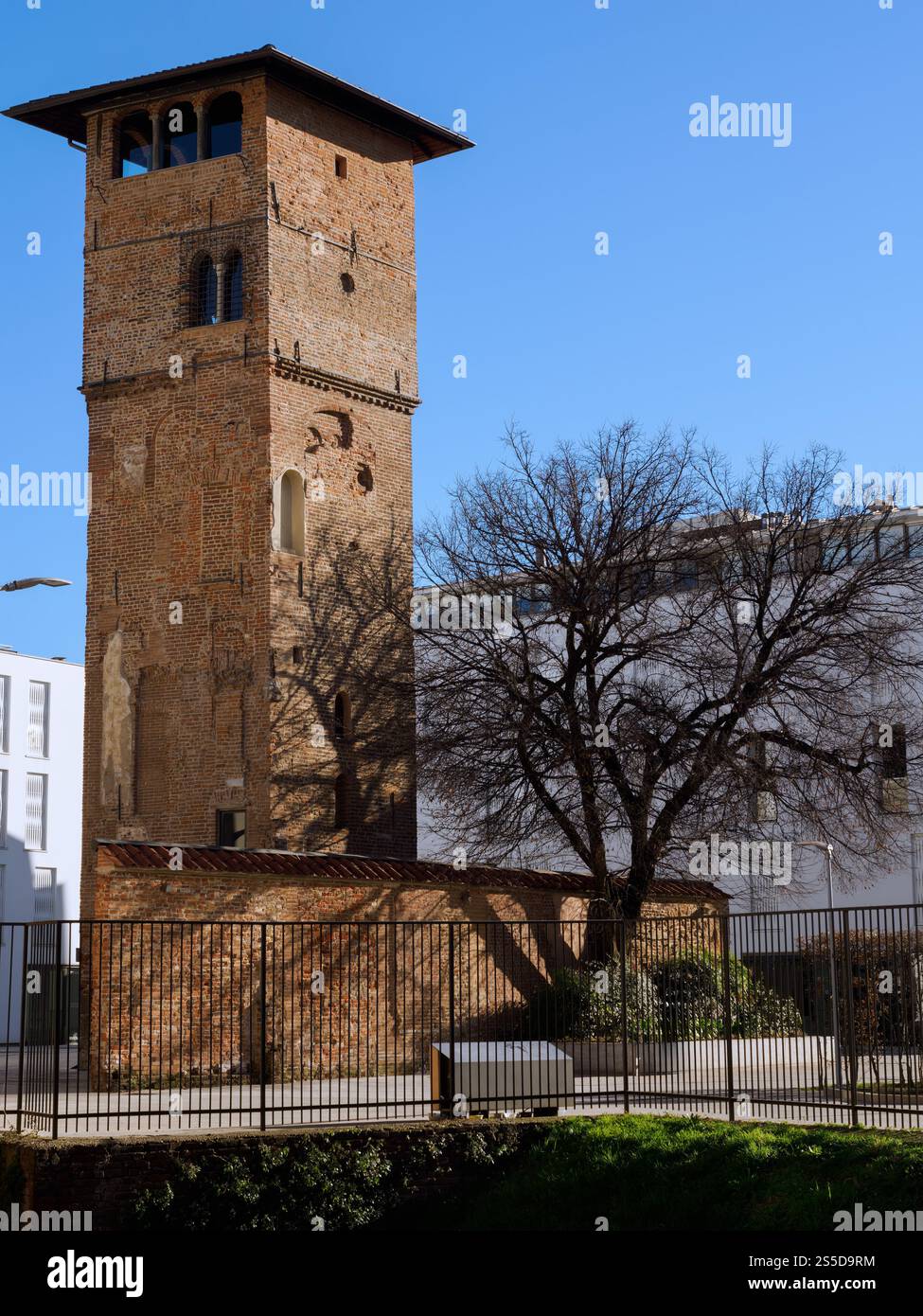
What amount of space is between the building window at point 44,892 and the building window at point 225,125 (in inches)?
1259

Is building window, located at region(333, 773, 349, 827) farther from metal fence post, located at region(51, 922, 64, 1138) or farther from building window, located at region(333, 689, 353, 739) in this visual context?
metal fence post, located at region(51, 922, 64, 1138)

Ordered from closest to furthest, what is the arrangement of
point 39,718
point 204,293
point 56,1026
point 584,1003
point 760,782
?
point 56,1026, point 584,1003, point 760,782, point 204,293, point 39,718

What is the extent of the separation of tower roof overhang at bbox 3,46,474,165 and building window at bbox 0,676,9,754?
27.0 metres

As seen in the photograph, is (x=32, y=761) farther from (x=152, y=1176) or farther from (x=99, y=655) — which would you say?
(x=152, y=1176)

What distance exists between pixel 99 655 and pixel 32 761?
2736cm

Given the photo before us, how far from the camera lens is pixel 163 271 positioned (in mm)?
34031

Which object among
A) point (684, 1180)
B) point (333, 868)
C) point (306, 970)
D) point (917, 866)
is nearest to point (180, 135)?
point (333, 868)

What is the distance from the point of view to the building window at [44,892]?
2345 inches

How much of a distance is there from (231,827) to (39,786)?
96.8 feet

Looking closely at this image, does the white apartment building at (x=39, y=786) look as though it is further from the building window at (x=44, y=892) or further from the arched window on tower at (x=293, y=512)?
the arched window on tower at (x=293, y=512)

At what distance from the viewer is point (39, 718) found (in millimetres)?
60875

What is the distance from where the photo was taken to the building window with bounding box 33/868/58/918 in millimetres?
59562

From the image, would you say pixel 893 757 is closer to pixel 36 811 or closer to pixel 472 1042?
pixel 472 1042

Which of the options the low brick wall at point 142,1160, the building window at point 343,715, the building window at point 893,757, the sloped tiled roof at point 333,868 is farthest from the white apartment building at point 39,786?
the low brick wall at point 142,1160
